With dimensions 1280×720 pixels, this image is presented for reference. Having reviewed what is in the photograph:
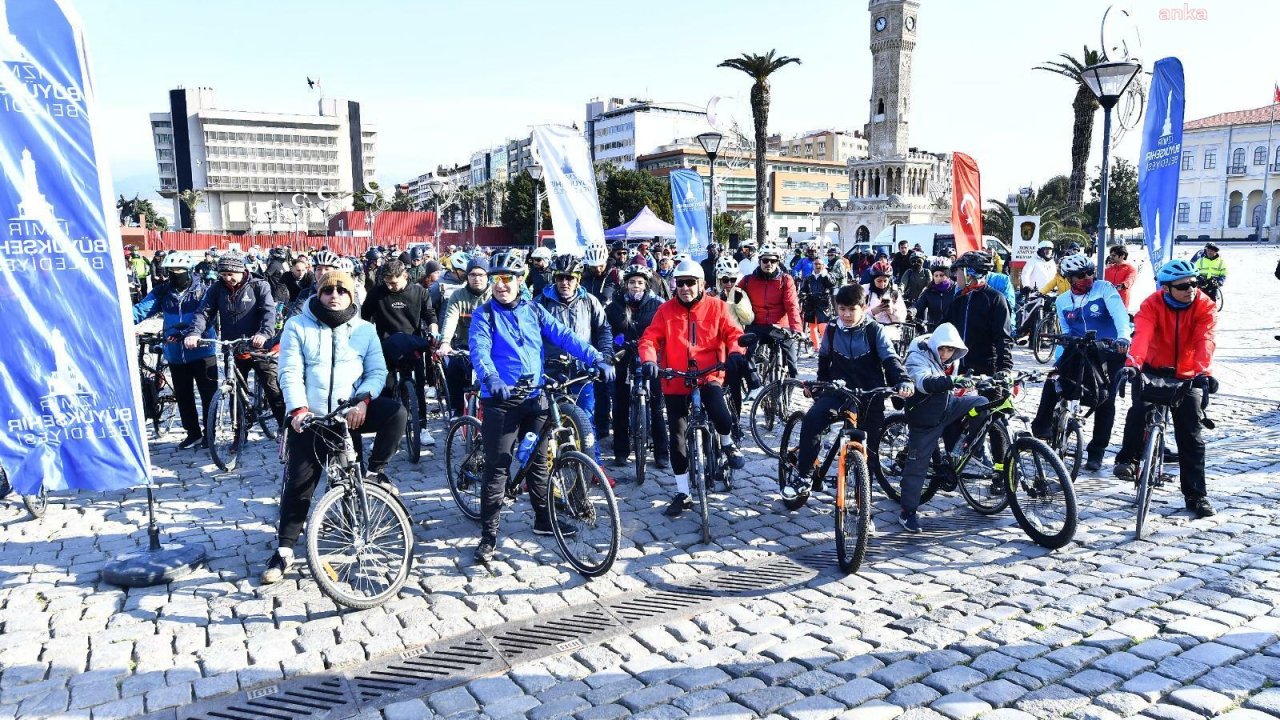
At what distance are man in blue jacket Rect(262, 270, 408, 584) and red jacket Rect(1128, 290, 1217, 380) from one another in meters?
5.61

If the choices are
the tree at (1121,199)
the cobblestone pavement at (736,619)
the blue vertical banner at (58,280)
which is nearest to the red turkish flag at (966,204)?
the cobblestone pavement at (736,619)

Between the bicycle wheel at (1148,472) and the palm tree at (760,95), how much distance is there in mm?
35413

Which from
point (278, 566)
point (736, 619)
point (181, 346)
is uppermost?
point (181, 346)

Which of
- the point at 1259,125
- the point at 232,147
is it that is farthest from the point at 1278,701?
the point at 232,147

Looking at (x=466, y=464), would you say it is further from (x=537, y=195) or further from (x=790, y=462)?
(x=537, y=195)

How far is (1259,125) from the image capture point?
76188mm

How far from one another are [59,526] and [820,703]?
20.1 feet

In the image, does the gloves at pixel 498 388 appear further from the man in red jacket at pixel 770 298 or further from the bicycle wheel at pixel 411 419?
the man in red jacket at pixel 770 298

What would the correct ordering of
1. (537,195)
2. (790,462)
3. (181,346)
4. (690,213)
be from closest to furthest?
(790,462) < (181,346) < (690,213) < (537,195)

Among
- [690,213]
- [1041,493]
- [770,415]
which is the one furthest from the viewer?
[690,213]

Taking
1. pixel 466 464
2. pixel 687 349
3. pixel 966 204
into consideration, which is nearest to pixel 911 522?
pixel 687 349

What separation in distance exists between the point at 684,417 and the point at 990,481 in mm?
2411

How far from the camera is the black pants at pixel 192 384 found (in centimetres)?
862

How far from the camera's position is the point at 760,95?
4191 centimetres
